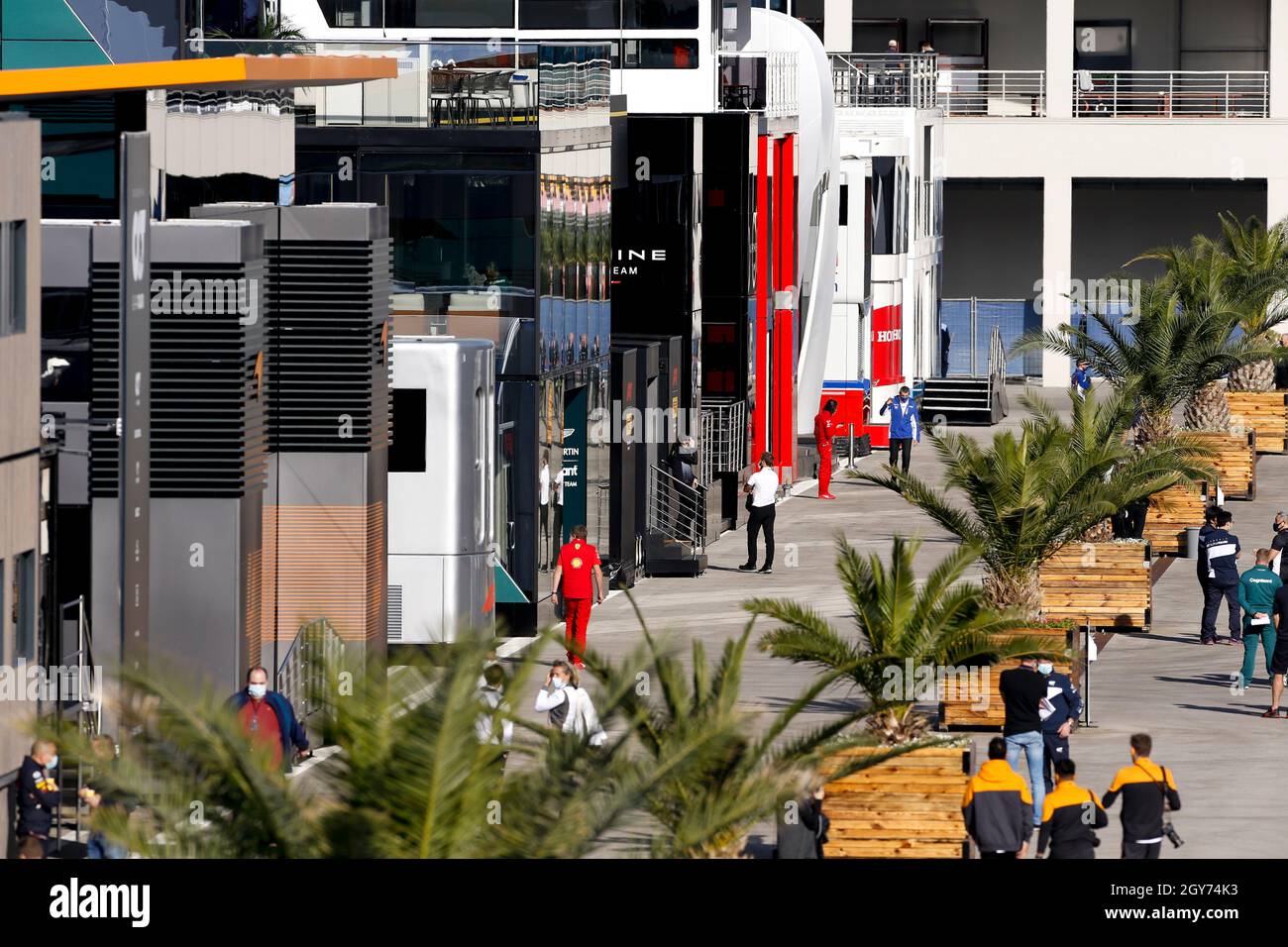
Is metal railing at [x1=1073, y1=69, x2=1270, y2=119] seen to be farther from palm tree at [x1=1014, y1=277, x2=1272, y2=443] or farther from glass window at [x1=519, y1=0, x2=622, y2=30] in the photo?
palm tree at [x1=1014, y1=277, x2=1272, y2=443]

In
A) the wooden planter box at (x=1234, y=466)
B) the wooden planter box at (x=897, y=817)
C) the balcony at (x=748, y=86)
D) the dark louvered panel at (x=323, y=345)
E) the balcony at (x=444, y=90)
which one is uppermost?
the balcony at (x=748, y=86)

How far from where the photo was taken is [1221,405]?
3994 cm

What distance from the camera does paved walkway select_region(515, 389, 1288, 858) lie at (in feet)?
61.5

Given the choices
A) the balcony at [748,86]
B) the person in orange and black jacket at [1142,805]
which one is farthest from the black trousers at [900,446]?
the person in orange and black jacket at [1142,805]

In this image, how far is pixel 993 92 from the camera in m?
62.7

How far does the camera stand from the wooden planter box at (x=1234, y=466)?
126 feet

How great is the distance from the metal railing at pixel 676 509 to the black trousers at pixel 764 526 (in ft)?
2.99

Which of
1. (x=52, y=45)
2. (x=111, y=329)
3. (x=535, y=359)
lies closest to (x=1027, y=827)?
(x=111, y=329)

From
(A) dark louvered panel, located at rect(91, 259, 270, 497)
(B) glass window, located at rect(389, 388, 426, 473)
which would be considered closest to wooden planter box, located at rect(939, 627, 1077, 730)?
(B) glass window, located at rect(389, 388, 426, 473)

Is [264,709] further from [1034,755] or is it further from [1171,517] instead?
[1171,517]

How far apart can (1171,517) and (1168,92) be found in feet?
97.5

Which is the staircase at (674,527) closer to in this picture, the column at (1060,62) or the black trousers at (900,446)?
the black trousers at (900,446)
